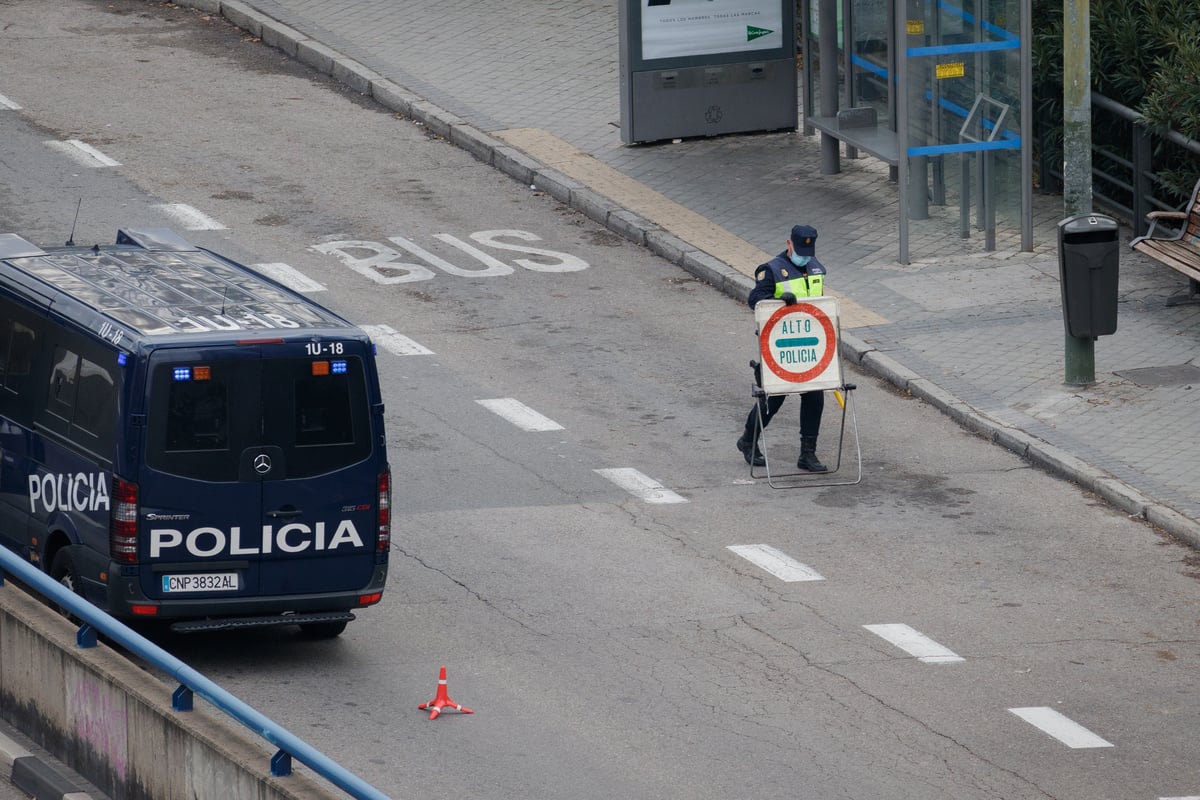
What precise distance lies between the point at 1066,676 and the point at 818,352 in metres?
4.41

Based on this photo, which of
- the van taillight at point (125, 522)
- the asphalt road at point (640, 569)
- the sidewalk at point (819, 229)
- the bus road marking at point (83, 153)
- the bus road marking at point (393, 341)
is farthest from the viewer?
the bus road marking at point (83, 153)

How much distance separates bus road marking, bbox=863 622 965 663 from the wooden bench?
722 centimetres

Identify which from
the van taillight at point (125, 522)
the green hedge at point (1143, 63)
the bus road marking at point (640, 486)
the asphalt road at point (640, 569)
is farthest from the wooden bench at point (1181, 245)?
the van taillight at point (125, 522)

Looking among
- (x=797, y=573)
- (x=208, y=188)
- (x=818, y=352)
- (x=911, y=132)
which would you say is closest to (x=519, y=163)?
(x=208, y=188)

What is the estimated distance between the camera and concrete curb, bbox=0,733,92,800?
954cm

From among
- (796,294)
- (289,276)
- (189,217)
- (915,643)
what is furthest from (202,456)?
(189,217)

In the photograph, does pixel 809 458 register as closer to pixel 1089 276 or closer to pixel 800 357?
pixel 800 357

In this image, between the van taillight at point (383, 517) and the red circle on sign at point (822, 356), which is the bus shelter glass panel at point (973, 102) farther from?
the van taillight at point (383, 517)

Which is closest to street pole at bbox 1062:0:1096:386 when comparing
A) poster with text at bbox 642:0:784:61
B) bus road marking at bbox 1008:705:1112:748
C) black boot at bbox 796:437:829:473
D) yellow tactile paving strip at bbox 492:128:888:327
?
yellow tactile paving strip at bbox 492:128:888:327

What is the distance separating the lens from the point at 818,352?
51.1ft

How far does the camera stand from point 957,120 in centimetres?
2042

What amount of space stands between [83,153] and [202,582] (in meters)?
13.1

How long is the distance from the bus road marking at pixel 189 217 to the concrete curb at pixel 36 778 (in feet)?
38.0

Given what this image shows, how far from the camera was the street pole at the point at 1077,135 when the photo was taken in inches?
667
